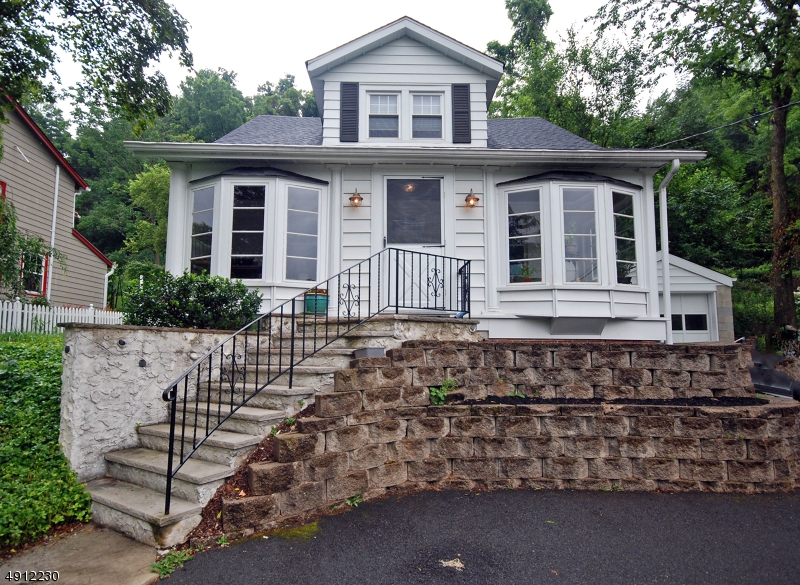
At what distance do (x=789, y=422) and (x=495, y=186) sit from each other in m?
4.50

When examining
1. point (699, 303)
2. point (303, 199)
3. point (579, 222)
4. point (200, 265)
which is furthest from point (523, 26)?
point (200, 265)

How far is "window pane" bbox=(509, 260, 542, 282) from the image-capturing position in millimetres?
6793

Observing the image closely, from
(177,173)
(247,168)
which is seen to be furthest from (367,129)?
(177,173)

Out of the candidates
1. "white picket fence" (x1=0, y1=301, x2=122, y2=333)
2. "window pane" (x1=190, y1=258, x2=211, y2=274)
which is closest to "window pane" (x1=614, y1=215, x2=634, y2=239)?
"window pane" (x1=190, y1=258, x2=211, y2=274)

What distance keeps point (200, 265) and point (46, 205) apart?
795 cm

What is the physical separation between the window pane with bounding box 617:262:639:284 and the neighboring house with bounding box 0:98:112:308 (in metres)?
11.4

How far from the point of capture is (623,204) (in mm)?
7109

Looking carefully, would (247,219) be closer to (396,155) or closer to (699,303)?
(396,155)

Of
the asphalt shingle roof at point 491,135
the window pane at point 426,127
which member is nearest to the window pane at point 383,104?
the window pane at point 426,127

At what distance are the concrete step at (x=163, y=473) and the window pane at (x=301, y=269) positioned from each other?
3231 millimetres

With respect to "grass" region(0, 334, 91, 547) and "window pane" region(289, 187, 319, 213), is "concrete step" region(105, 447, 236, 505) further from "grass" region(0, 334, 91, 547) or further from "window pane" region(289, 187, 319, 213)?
"window pane" region(289, 187, 319, 213)

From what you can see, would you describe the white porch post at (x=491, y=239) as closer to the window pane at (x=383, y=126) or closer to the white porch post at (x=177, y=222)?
the window pane at (x=383, y=126)

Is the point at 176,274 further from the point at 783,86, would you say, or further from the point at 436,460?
the point at 783,86

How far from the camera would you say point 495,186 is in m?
7.02
